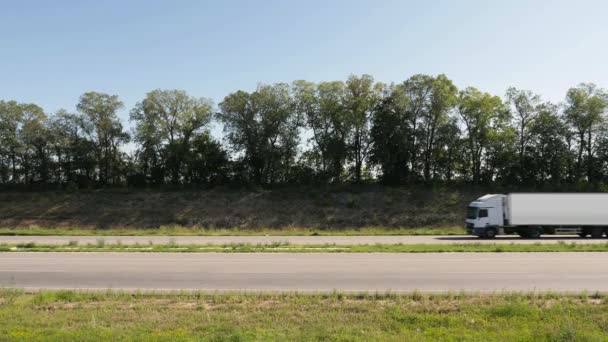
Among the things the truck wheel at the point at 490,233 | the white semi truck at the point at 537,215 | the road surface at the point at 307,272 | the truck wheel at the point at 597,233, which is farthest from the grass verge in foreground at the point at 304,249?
the truck wheel at the point at 597,233

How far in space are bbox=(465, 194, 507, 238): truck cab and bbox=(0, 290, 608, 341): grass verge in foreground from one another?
2315 cm

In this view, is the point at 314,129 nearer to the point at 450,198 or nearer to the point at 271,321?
the point at 450,198

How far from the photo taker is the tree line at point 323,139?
5597cm

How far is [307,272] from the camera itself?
1448 centimetres

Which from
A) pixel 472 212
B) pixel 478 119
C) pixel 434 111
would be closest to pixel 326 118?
pixel 434 111

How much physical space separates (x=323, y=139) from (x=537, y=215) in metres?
30.2

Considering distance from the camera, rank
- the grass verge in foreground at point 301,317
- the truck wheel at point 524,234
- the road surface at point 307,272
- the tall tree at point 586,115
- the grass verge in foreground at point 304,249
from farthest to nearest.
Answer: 1. the tall tree at point 586,115
2. the truck wheel at point 524,234
3. the grass verge in foreground at point 304,249
4. the road surface at point 307,272
5. the grass verge in foreground at point 301,317

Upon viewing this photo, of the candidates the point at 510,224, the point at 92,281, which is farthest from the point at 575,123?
the point at 92,281

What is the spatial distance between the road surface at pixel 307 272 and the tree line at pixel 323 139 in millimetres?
38243

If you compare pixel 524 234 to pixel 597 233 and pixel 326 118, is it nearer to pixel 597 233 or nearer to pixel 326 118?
pixel 597 233

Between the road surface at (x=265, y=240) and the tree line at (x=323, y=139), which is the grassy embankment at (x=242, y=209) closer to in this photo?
the tree line at (x=323, y=139)

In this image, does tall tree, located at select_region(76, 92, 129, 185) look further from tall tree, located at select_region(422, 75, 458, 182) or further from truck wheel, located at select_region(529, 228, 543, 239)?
truck wheel, located at select_region(529, 228, 543, 239)

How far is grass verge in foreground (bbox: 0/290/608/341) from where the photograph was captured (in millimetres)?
7168

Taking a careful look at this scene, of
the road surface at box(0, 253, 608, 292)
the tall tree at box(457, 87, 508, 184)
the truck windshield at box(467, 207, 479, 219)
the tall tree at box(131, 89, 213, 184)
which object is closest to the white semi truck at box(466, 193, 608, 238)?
the truck windshield at box(467, 207, 479, 219)
